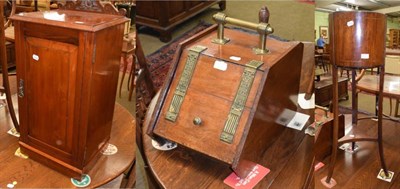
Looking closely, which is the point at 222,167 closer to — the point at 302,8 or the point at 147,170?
the point at 147,170

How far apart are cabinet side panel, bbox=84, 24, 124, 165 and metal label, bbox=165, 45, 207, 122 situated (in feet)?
1.41

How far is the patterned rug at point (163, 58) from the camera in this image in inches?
28.9

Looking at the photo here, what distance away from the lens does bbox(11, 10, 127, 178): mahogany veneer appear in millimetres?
1131

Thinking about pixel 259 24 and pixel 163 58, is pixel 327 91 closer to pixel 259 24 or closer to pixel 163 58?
pixel 259 24

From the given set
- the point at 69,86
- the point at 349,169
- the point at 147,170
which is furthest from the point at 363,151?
the point at 69,86

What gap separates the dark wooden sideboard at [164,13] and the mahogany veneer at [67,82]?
471mm

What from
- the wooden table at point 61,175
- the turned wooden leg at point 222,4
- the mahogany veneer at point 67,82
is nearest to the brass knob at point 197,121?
the turned wooden leg at point 222,4

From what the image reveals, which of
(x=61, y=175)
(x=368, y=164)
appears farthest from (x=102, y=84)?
(x=368, y=164)

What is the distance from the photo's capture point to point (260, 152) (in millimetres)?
842

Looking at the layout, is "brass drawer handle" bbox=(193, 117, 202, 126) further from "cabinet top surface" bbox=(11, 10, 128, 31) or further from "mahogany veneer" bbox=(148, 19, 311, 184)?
"cabinet top surface" bbox=(11, 10, 128, 31)

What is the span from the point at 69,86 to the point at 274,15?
0.80 metres

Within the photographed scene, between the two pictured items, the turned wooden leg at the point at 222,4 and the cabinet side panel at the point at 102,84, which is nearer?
the turned wooden leg at the point at 222,4

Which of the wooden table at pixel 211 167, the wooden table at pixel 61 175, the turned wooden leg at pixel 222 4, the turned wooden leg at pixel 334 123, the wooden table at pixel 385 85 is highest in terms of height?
the turned wooden leg at pixel 222 4

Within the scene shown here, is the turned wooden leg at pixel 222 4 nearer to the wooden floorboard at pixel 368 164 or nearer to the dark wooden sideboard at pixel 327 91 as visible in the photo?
the dark wooden sideboard at pixel 327 91
